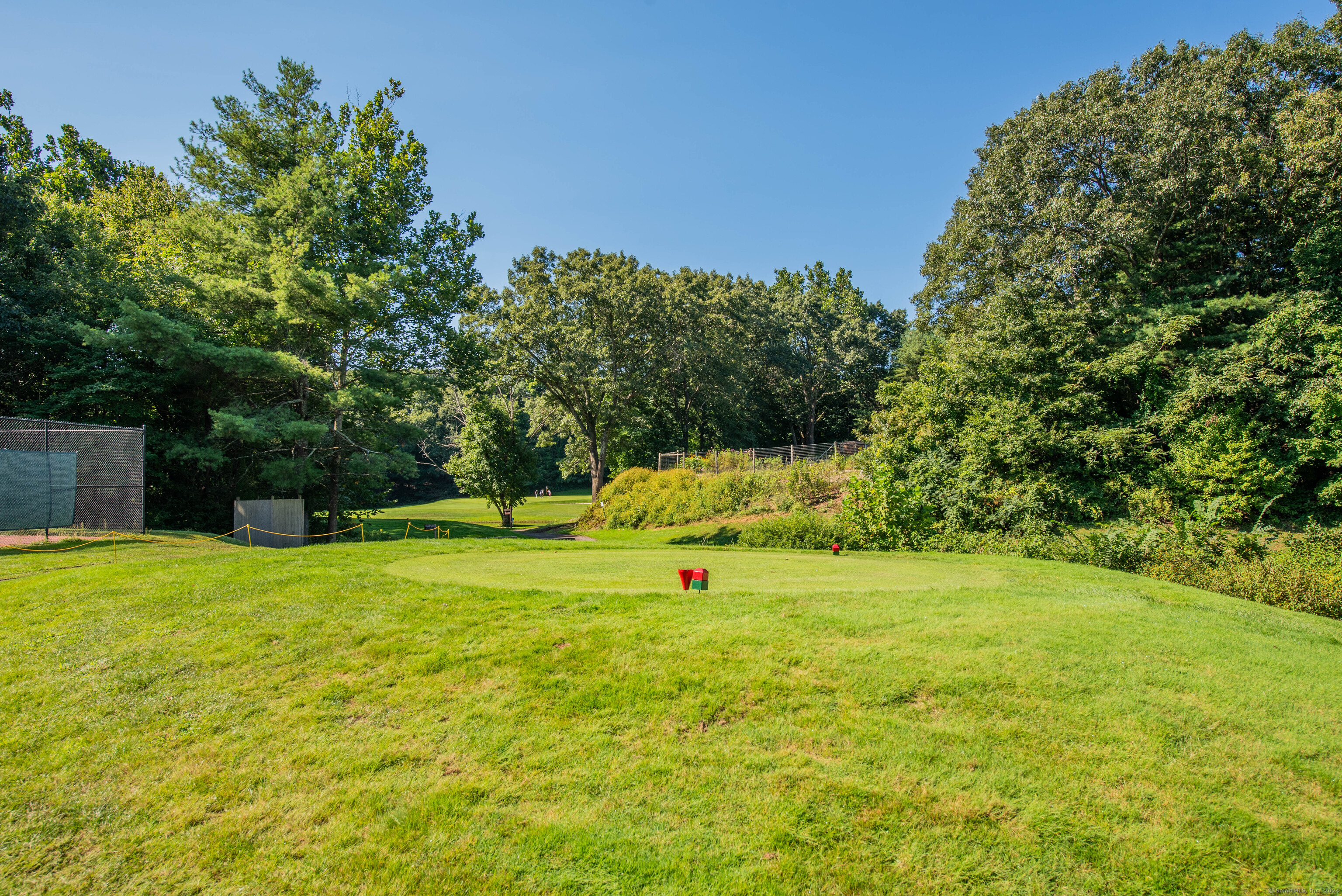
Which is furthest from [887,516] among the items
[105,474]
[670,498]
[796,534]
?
[105,474]

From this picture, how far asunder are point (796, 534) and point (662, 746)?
14302 millimetres

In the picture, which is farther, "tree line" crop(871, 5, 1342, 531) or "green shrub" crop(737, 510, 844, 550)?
"tree line" crop(871, 5, 1342, 531)

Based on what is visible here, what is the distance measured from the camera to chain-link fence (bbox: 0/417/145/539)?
49.0 ft

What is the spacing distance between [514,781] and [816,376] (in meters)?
52.7

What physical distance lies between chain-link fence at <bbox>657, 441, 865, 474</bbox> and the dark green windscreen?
21808 millimetres

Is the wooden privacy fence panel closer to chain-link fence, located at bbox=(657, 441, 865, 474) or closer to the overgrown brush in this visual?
the overgrown brush

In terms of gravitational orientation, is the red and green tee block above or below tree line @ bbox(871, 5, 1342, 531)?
below

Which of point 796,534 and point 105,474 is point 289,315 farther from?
point 796,534

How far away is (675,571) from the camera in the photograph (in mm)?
8953

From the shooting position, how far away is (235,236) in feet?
71.4

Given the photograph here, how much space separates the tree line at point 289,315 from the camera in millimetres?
20094

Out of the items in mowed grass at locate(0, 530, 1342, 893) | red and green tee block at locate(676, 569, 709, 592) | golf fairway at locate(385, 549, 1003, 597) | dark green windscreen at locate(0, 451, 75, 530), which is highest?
dark green windscreen at locate(0, 451, 75, 530)

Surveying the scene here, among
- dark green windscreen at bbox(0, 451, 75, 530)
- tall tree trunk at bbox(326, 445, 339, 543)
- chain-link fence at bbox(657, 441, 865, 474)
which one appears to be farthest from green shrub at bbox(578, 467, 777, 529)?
dark green windscreen at bbox(0, 451, 75, 530)

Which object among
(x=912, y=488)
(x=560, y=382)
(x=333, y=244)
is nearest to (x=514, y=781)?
(x=912, y=488)
